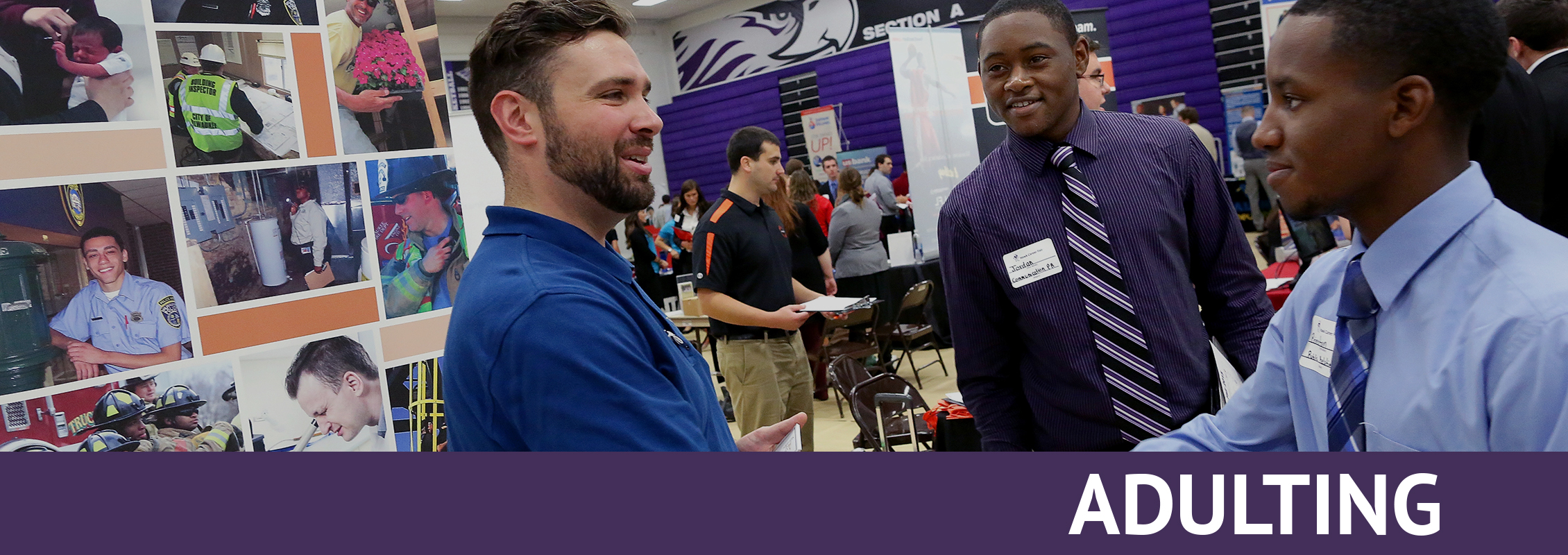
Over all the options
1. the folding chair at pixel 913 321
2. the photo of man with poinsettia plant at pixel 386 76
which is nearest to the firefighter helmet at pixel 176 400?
the photo of man with poinsettia plant at pixel 386 76

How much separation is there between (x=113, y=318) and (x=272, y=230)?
407mm

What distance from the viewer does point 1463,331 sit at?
850 millimetres

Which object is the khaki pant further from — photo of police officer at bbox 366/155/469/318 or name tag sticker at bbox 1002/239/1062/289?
name tag sticker at bbox 1002/239/1062/289

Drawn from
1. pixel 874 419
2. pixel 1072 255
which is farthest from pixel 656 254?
pixel 1072 255

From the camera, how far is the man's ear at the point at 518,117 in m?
1.28

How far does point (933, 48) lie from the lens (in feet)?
24.2
